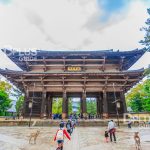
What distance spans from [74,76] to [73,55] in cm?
368

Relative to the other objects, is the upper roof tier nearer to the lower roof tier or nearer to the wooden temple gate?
the wooden temple gate

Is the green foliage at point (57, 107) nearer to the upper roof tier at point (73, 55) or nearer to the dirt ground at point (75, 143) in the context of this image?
the upper roof tier at point (73, 55)

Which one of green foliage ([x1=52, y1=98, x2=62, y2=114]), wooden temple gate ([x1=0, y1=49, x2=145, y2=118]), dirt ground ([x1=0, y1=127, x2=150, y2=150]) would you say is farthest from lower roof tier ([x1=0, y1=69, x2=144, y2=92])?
green foliage ([x1=52, y1=98, x2=62, y2=114])

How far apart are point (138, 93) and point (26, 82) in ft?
96.6

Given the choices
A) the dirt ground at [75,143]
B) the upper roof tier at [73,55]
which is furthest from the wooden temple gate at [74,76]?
the dirt ground at [75,143]

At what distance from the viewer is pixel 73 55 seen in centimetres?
3025

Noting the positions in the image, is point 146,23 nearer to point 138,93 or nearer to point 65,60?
point 65,60

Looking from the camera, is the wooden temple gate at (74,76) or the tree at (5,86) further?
the tree at (5,86)

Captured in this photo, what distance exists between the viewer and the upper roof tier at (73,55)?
3003 centimetres

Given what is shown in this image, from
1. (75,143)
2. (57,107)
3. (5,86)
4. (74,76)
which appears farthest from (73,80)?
(57,107)

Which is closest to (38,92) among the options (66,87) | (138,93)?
(66,87)

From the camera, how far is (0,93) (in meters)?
39.8

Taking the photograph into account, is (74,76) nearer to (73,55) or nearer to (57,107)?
(73,55)

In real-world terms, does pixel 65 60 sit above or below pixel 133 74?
above
